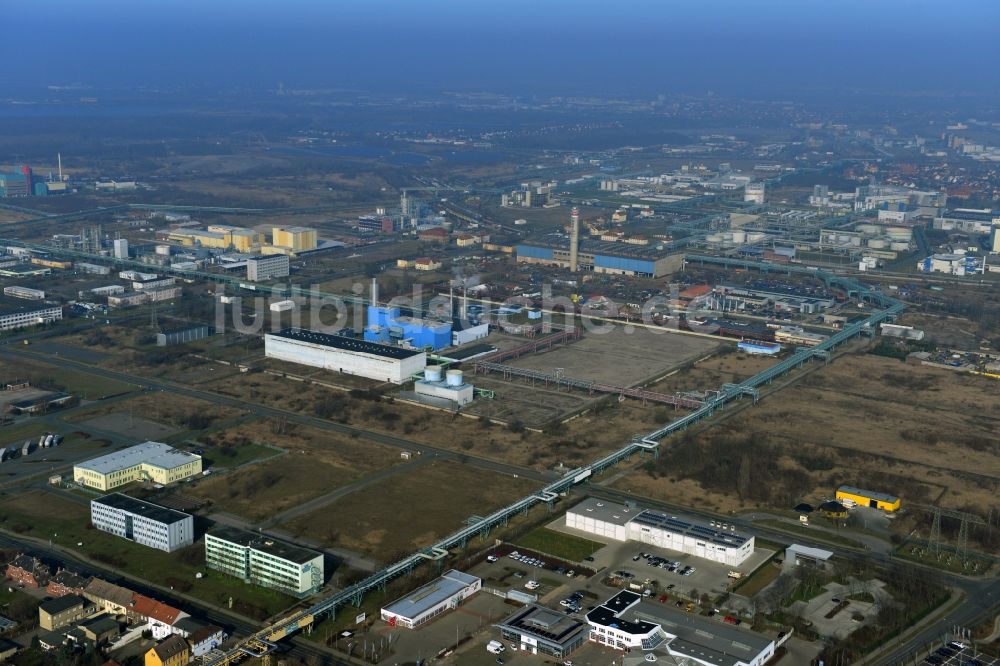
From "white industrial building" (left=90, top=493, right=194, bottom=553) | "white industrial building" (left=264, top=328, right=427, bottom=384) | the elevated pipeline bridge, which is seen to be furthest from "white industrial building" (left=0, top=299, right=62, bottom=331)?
the elevated pipeline bridge

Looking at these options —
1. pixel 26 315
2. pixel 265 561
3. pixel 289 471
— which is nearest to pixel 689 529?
pixel 265 561

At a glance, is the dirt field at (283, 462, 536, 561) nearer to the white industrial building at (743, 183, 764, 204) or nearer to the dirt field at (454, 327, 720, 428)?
the dirt field at (454, 327, 720, 428)

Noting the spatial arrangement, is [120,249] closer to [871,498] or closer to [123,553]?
[123,553]

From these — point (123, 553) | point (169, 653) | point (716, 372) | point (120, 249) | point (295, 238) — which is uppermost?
point (295, 238)

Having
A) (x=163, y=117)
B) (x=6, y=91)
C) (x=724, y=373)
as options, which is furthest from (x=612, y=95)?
(x=724, y=373)

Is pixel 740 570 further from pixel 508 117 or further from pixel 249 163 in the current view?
pixel 508 117

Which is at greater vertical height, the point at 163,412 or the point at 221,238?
the point at 221,238
